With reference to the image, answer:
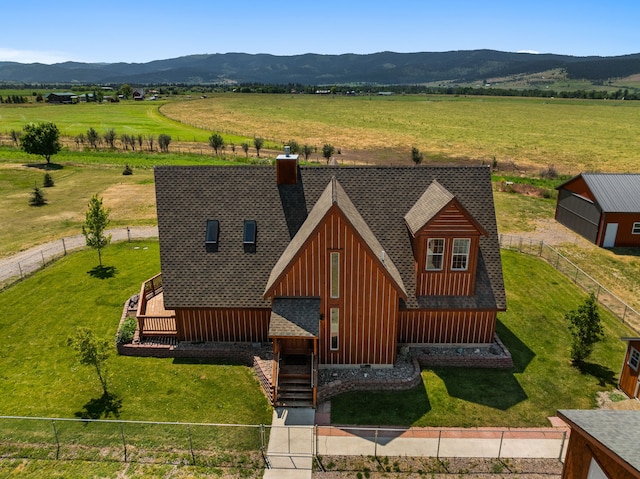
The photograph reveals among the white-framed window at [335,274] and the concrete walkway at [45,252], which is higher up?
the white-framed window at [335,274]

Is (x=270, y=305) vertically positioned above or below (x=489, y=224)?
below

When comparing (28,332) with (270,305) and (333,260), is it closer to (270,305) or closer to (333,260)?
(270,305)

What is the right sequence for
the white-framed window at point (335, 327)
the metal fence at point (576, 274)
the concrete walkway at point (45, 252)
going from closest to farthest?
1. the white-framed window at point (335, 327)
2. the metal fence at point (576, 274)
3. the concrete walkway at point (45, 252)

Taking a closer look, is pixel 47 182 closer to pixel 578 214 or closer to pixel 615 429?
pixel 578 214

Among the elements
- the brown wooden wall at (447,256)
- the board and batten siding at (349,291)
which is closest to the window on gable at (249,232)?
the board and batten siding at (349,291)

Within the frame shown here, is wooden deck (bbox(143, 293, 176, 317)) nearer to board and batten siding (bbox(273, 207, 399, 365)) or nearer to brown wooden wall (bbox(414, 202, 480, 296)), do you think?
board and batten siding (bbox(273, 207, 399, 365))

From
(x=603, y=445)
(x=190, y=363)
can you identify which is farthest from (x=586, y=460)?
(x=190, y=363)

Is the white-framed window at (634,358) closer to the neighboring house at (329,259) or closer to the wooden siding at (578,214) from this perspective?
the neighboring house at (329,259)

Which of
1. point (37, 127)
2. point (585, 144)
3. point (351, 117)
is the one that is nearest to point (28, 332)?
point (37, 127)
